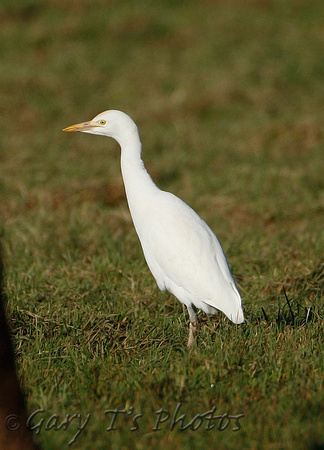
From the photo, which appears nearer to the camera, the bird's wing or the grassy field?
the grassy field

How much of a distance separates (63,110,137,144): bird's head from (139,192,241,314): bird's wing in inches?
20.4

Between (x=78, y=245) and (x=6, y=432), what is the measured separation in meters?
3.44

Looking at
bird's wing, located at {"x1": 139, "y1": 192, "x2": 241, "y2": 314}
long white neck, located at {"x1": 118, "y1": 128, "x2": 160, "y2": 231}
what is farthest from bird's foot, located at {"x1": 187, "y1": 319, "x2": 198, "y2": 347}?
long white neck, located at {"x1": 118, "y1": 128, "x2": 160, "y2": 231}

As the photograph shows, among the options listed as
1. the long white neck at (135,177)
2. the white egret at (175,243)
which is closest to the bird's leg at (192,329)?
the white egret at (175,243)

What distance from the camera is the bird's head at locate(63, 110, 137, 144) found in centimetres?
432

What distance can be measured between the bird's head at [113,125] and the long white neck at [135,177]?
0.08ft

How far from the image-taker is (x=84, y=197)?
7.34m

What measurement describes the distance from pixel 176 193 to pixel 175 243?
348 centimetres

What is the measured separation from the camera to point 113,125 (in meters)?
4.35

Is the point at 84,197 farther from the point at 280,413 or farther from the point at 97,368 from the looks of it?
the point at 280,413
